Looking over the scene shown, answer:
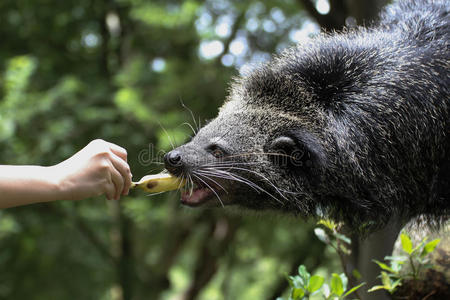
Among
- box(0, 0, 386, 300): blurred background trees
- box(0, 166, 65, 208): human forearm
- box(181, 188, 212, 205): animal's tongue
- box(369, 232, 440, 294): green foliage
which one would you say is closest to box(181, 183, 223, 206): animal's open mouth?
box(181, 188, 212, 205): animal's tongue

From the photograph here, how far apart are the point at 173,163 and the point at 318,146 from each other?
0.77 m

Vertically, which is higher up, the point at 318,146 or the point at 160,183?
the point at 318,146

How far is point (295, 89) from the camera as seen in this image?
9.32ft

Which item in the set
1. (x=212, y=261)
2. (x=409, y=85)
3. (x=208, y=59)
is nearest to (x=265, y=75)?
(x=409, y=85)

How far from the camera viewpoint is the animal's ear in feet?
8.57

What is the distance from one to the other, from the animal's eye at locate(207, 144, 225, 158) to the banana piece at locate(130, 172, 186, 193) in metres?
0.23

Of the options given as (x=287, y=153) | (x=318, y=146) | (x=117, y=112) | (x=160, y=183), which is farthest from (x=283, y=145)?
(x=117, y=112)

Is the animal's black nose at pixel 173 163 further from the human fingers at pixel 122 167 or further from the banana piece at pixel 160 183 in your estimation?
the human fingers at pixel 122 167

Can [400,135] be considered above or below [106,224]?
above

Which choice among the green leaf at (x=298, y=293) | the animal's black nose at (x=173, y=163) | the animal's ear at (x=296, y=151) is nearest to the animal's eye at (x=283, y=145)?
the animal's ear at (x=296, y=151)

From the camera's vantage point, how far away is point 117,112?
575cm

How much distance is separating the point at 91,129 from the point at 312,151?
3993 mm

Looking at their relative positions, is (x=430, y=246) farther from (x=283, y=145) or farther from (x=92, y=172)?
(x=92, y=172)

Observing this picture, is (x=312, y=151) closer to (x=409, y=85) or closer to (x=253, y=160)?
(x=253, y=160)
